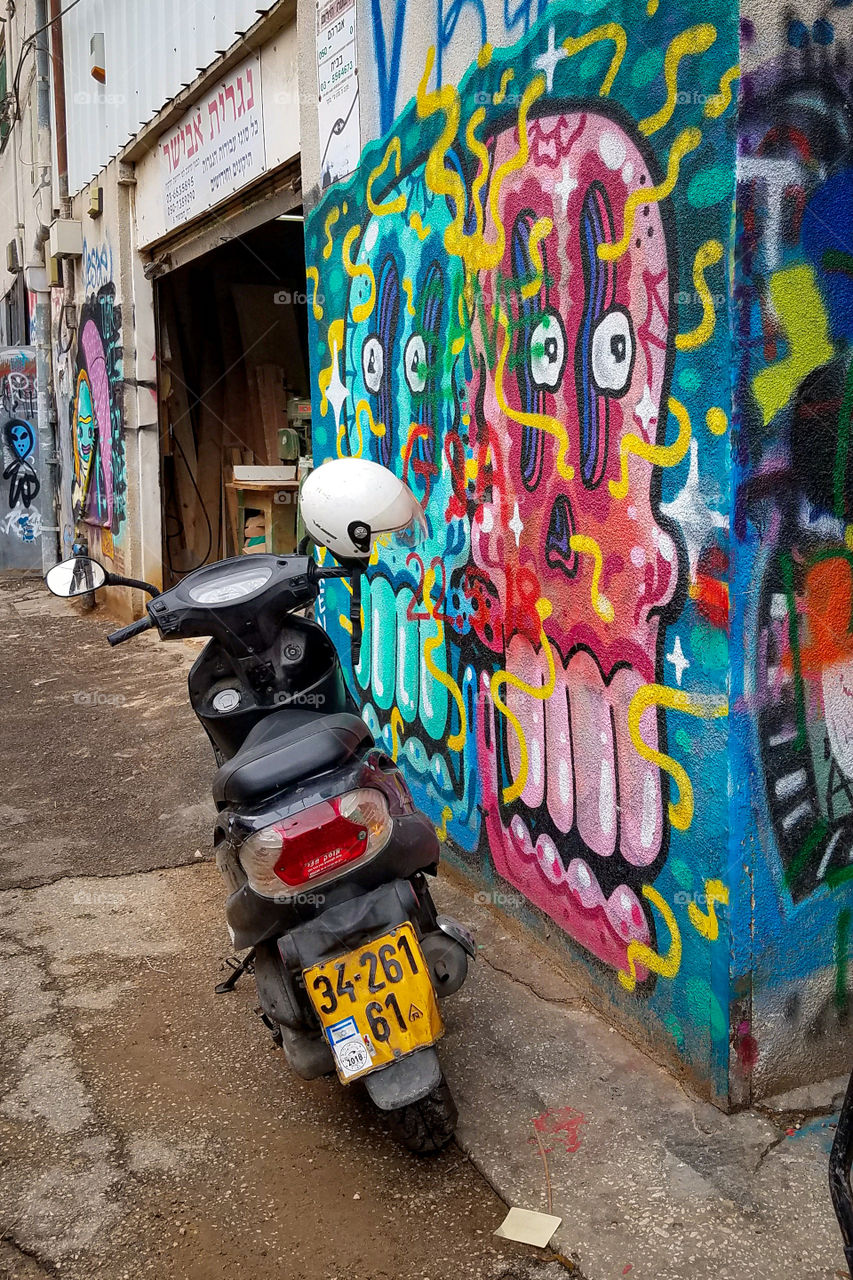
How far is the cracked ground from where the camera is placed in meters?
2.36

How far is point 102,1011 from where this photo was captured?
337 cm

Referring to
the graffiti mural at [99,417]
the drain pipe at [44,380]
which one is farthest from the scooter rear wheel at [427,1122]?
the drain pipe at [44,380]

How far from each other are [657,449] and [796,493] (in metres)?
0.36

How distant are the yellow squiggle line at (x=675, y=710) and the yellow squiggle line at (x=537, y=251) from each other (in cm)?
125

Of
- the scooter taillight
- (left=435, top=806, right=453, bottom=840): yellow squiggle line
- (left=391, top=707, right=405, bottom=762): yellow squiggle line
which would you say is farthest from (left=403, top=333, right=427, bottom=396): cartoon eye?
the scooter taillight

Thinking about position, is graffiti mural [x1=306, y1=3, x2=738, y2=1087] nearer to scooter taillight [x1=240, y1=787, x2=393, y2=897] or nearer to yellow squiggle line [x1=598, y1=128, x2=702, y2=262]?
yellow squiggle line [x1=598, y1=128, x2=702, y2=262]

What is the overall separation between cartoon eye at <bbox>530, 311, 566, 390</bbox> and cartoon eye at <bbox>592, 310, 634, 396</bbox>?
0.18 metres

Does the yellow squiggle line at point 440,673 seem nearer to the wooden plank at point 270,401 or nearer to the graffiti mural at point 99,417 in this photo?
the graffiti mural at point 99,417

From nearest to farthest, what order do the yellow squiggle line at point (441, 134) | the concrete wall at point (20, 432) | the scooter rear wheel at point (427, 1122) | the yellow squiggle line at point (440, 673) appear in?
1. the scooter rear wheel at point (427, 1122)
2. the yellow squiggle line at point (441, 134)
3. the yellow squiggle line at point (440, 673)
4. the concrete wall at point (20, 432)

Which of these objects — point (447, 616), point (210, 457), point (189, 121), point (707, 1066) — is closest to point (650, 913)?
point (707, 1066)

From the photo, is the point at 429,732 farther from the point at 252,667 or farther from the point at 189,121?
the point at 189,121

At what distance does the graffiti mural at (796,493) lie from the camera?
8.01 ft

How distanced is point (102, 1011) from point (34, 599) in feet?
27.3

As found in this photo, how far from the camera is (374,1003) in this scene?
247 centimetres
